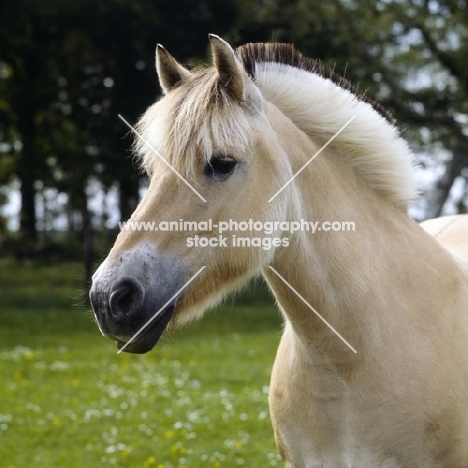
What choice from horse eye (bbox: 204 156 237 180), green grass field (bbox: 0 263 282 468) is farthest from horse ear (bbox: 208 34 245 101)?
green grass field (bbox: 0 263 282 468)

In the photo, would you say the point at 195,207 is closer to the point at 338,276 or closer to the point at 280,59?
the point at 338,276

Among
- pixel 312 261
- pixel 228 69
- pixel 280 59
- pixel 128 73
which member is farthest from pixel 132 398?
pixel 128 73

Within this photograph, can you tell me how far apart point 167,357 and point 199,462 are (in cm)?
502

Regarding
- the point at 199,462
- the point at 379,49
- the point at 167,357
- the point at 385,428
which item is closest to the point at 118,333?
the point at 385,428

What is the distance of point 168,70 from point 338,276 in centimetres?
116

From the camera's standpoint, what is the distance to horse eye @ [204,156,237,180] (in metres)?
2.52

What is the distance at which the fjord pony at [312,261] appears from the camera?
8.18ft

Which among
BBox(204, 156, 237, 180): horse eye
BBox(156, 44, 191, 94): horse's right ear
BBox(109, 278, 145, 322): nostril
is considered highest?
BBox(156, 44, 191, 94): horse's right ear

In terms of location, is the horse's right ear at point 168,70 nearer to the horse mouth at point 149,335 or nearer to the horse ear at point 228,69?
the horse ear at point 228,69

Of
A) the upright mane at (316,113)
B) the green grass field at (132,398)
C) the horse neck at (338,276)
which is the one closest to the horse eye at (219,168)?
the upright mane at (316,113)

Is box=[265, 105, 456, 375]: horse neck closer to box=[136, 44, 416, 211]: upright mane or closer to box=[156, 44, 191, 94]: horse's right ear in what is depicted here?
box=[136, 44, 416, 211]: upright mane

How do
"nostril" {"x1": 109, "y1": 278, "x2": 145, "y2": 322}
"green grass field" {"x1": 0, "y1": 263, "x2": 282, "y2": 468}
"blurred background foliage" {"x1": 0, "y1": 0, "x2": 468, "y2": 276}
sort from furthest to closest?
"blurred background foliage" {"x1": 0, "y1": 0, "x2": 468, "y2": 276}, "green grass field" {"x1": 0, "y1": 263, "x2": 282, "y2": 468}, "nostril" {"x1": 109, "y1": 278, "x2": 145, "y2": 322}

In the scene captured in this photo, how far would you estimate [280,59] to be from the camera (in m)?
2.97

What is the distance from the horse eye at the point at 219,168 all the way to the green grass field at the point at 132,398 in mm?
816
